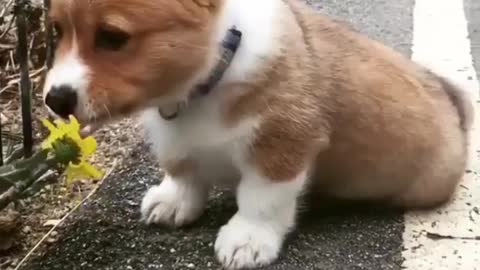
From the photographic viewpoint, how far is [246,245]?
9.01 ft

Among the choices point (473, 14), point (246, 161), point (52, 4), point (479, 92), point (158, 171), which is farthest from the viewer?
point (473, 14)

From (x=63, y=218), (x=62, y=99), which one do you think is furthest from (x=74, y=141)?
(x=63, y=218)

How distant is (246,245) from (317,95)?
0.42 m

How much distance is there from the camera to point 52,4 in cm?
248

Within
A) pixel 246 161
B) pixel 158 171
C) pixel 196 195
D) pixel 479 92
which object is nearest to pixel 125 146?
pixel 158 171

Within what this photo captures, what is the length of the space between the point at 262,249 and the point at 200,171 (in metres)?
0.27

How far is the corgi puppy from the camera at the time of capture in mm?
2414

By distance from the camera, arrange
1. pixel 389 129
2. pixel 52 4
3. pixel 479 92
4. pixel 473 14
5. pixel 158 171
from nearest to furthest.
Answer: pixel 52 4 → pixel 389 129 → pixel 158 171 → pixel 479 92 → pixel 473 14

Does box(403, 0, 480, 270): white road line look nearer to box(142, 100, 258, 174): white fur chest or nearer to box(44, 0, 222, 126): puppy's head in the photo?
box(142, 100, 258, 174): white fur chest

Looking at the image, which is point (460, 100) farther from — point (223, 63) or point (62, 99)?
point (62, 99)

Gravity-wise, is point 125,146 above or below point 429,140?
below

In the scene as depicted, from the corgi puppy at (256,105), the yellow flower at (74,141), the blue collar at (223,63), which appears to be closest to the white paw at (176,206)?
the corgi puppy at (256,105)

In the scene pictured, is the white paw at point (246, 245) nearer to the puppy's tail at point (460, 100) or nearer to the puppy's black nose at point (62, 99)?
the puppy's black nose at point (62, 99)

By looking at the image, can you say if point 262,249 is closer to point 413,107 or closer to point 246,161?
point 246,161
